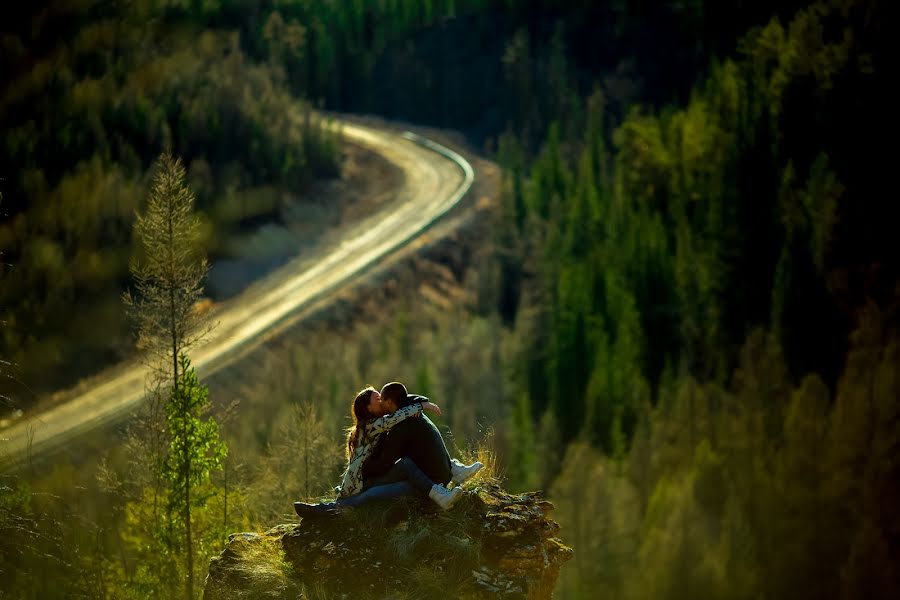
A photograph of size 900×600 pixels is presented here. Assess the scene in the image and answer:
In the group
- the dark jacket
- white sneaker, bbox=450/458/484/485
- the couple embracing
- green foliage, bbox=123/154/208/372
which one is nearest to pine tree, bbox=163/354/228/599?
green foliage, bbox=123/154/208/372

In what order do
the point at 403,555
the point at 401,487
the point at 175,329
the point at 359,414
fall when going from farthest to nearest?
the point at 175,329 < the point at 359,414 < the point at 401,487 < the point at 403,555

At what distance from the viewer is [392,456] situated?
73.3 feet

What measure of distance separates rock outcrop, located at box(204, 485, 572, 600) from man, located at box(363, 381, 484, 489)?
Result: 0.49 meters

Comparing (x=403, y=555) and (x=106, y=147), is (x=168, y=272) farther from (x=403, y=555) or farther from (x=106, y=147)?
(x=106, y=147)

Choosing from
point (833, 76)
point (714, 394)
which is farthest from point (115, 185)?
point (833, 76)

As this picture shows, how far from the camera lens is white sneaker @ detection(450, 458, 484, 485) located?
2206 centimetres

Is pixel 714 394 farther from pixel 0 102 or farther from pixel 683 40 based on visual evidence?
pixel 683 40

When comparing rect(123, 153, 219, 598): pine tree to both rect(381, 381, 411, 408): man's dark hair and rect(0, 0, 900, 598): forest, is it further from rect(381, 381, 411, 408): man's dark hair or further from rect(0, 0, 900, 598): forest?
rect(381, 381, 411, 408): man's dark hair

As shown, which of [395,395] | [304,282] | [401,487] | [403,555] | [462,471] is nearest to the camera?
[403,555]

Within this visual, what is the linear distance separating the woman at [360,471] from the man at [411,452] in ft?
0.38

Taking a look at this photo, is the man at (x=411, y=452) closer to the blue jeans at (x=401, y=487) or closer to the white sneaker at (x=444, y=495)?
the blue jeans at (x=401, y=487)

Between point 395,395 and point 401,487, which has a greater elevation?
point 395,395

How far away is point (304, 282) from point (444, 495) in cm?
6953

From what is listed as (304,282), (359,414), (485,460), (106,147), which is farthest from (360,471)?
(304,282)
